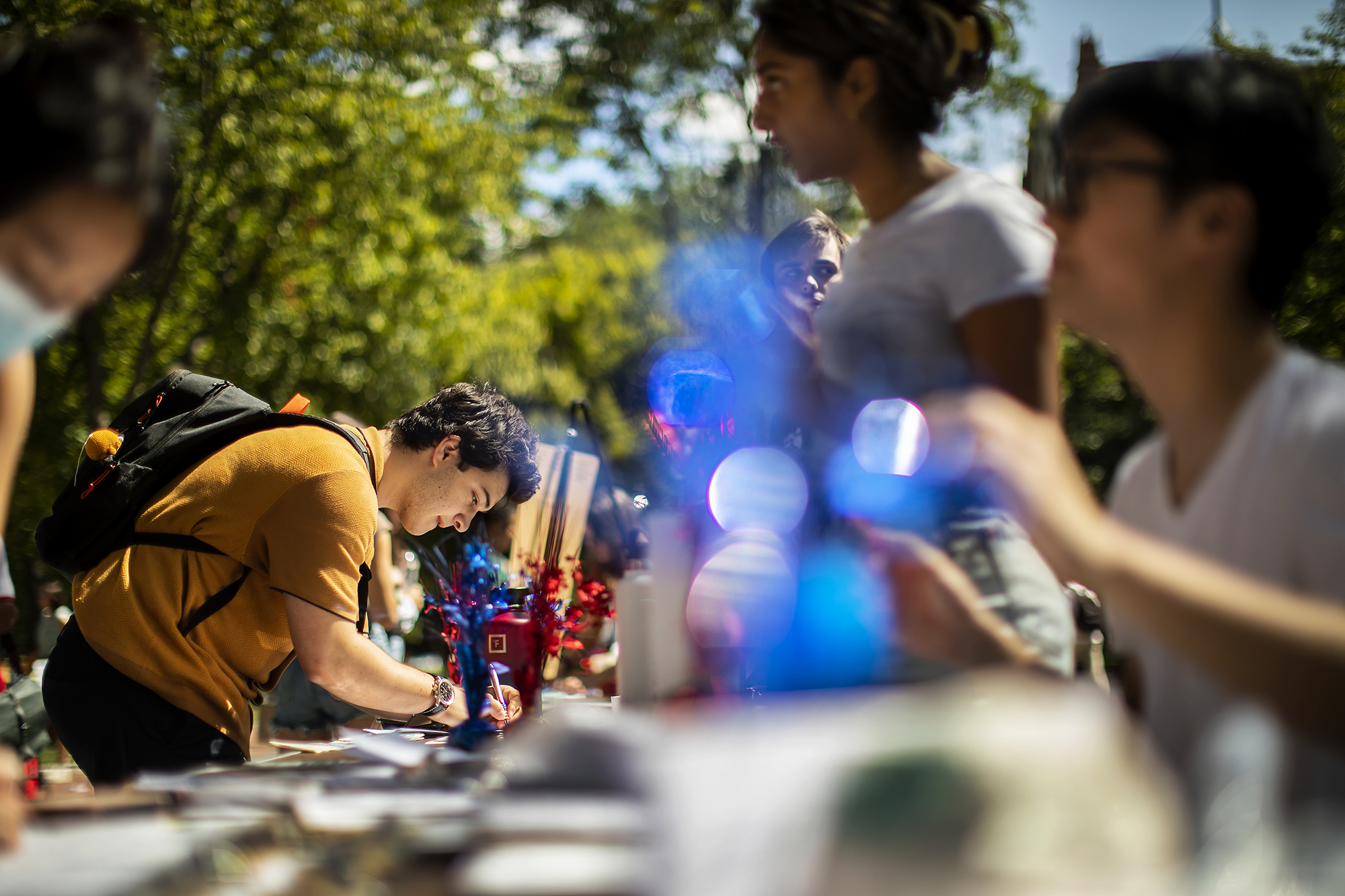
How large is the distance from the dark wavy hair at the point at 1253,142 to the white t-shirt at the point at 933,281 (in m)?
0.19

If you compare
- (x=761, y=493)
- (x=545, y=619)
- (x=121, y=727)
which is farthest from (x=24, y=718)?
(x=761, y=493)

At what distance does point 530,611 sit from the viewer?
214cm

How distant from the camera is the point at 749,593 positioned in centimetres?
149

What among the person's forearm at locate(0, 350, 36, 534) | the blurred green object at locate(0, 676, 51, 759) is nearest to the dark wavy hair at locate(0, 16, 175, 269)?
the person's forearm at locate(0, 350, 36, 534)

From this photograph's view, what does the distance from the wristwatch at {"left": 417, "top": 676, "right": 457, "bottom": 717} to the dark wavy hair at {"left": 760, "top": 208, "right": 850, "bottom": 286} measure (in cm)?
125

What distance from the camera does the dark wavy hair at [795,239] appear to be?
2637 millimetres

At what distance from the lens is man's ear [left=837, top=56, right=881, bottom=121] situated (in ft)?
5.21

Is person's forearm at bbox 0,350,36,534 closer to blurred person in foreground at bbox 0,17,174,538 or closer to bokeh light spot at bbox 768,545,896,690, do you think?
blurred person in foreground at bbox 0,17,174,538

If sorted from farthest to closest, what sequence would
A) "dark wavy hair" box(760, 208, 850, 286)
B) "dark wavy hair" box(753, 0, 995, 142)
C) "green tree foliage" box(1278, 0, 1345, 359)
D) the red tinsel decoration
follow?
"green tree foliage" box(1278, 0, 1345, 359) < "dark wavy hair" box(760, 208, 850, 286) < the red tinsel decoration < "dark wavy hair" box(753, 0, 995, 142)

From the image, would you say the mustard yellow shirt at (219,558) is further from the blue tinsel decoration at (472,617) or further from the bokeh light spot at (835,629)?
the bokeh light spot at (835,629)

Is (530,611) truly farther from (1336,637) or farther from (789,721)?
(1336,637)

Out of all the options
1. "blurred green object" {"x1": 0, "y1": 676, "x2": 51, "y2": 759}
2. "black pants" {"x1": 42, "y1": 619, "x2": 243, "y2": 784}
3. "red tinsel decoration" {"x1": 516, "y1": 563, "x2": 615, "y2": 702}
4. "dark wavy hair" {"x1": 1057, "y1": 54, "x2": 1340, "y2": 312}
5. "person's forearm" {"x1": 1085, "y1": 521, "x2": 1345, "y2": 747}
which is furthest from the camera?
"blurred green object" {"x1": 0, "y1": 676, "x2": 51, "y2": 759}

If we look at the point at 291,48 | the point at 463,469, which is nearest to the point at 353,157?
the point at 291,48

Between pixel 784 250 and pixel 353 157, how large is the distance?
880 cm
